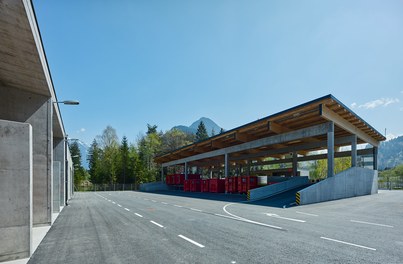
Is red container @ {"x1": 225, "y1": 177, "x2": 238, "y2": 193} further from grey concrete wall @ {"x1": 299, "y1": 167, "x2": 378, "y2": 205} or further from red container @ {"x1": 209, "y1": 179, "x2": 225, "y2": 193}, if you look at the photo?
grey concrete wall @ {"x1": 299, "y1": 167, "x2": 378, "y2": 205}

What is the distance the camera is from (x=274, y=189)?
102 ft

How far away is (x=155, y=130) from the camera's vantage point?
11594 centimetres

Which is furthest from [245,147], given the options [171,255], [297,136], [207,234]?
[171,255]

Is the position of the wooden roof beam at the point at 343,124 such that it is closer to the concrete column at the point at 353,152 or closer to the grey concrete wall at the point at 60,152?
the concrete column at the point at 353,152

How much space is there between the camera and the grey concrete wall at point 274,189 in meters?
28.7

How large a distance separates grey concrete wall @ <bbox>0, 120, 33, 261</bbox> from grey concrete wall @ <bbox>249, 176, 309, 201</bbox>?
23.1 meters

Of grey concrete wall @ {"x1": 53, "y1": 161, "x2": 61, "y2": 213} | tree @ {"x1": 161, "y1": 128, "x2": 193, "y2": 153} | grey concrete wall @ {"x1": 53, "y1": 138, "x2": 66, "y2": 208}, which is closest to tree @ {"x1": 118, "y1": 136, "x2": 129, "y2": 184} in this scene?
tree @ {"x1": 161, "y1": 128, "x2": 193, "y2": 153}

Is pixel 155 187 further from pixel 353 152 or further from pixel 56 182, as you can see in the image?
pixel 56 182

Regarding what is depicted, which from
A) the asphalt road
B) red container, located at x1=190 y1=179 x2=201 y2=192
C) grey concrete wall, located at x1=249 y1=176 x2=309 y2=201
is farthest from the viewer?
red container, located at x1=190 y1=179 x2=201 y2=192

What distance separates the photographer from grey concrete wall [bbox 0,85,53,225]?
40.8 feet

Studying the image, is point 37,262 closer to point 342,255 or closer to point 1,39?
point 1,39

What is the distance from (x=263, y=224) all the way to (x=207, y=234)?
3537 mm

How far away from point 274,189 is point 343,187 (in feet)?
23.6

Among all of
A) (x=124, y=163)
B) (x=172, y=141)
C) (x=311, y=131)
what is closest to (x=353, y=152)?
(x=311, y=131)
